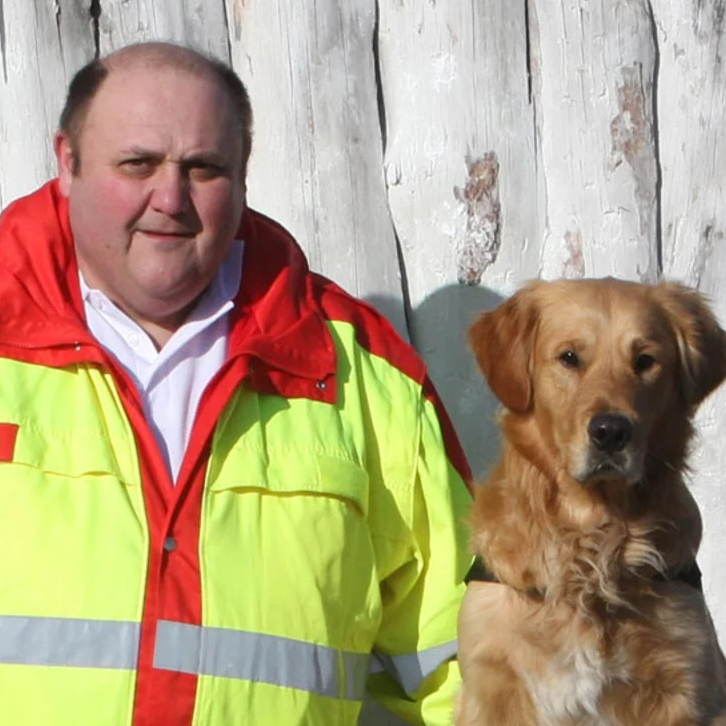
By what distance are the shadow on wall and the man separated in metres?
0.48

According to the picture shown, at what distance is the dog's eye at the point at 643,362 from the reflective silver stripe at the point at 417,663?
822 mm

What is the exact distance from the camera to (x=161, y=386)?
3764 millimetres

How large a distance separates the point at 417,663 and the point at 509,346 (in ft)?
2.71

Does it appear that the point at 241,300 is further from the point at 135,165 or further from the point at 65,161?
the point at 65,161

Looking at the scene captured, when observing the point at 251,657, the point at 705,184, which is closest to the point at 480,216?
the point at 705,184

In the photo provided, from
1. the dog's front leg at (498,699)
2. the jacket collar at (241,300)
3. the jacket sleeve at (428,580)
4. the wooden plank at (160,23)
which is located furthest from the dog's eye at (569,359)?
the wooden plank at (160,23)

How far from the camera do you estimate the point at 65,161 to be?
3869mm

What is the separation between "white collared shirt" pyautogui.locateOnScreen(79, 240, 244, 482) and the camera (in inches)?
146

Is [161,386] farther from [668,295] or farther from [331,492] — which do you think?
[668,295]

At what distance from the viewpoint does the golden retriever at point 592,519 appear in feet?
11.2

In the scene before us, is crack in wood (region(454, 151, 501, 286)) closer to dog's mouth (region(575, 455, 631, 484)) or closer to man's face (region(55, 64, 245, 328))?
man's face (region(55, 64, 245, 328))

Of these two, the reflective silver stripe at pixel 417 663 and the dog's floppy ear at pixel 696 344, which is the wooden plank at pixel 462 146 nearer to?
the dog's floppy ear at pixel 696 344

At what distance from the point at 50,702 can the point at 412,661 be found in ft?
3.03

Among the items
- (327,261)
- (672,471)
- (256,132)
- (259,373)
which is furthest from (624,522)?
(256,132)
